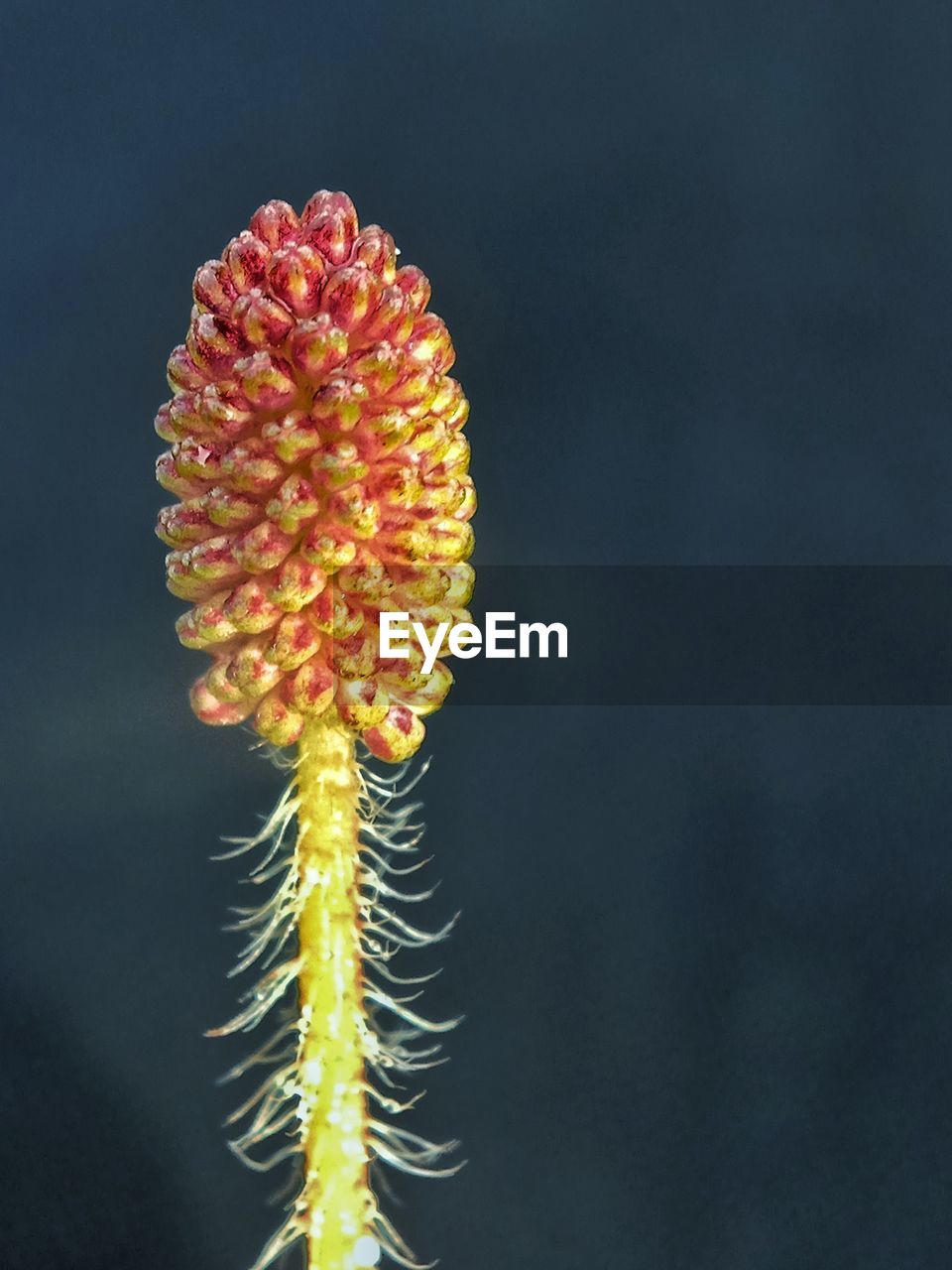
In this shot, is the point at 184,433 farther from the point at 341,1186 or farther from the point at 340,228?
the point at 341,1186

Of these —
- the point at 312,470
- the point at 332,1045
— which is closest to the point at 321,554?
the point at 312,470

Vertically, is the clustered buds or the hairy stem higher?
the clustered buds

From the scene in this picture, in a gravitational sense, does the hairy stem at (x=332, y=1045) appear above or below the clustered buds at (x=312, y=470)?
below

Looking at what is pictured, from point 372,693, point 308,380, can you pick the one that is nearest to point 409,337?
point 308,380

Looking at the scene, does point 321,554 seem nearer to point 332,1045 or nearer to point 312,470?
point 312,470
